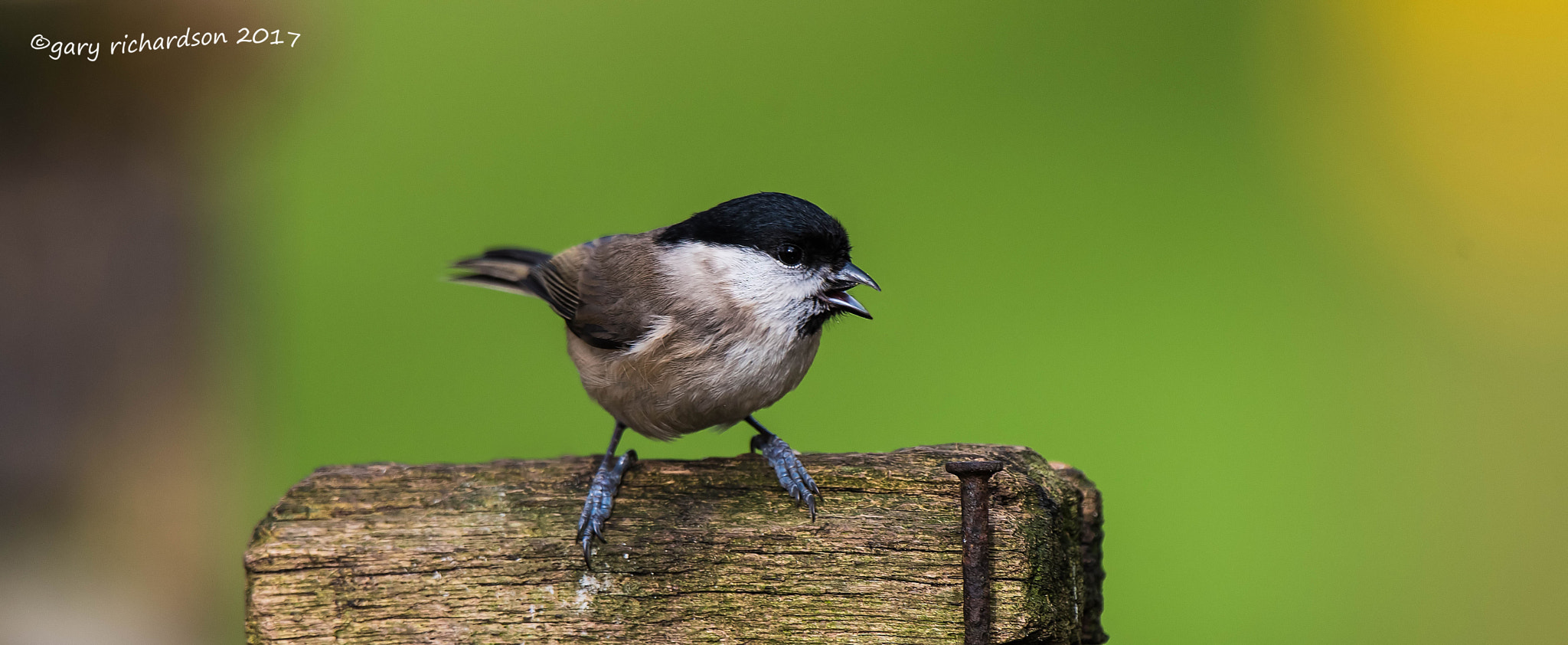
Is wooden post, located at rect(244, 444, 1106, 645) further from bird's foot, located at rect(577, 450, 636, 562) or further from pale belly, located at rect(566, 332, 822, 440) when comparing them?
pale belly, located at rect(566, 332, 822, 440)

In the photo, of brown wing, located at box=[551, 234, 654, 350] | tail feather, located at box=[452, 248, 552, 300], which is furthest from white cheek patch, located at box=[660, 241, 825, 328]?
tail feather, located at box=[452, 248, 552, 300]

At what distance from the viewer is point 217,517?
3.36 meters

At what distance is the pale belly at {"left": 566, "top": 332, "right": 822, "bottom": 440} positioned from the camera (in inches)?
75.3

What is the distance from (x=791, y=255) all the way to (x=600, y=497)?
586 millimetres

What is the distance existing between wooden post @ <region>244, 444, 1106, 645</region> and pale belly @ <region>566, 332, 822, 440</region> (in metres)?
0.17

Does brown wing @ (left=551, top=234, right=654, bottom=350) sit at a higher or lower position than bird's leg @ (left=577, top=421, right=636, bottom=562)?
higher

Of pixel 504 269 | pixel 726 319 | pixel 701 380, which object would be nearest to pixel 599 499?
pixel 701 380

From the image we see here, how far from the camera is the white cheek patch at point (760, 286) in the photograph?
192cm

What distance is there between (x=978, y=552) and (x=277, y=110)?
3180 mm

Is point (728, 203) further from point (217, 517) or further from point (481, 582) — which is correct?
point (217, 517)

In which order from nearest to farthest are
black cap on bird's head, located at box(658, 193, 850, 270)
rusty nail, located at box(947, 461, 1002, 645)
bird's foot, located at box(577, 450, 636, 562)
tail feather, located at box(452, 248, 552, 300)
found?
1. rusty nail, located at box(947, 461, 1002, 645)
2. bird's foot, located at box(577, 450, 636, 562)
3. black cap on bird's head, located at box(658, 193, 850, 270)
4. tail feather, located at box(452, 248, 552, 300)

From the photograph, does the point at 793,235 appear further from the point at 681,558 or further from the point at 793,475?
the point at 681,558

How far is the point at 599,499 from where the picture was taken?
5.63 ft

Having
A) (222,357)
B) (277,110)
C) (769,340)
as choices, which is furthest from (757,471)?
(277,110)
